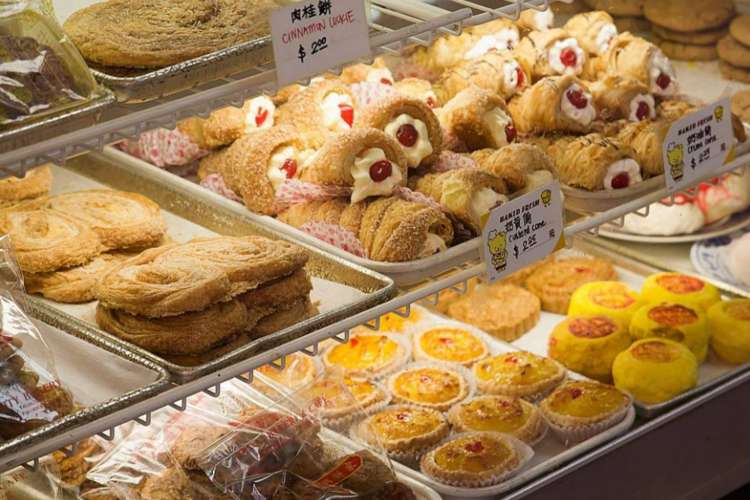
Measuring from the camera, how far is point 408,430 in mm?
2742

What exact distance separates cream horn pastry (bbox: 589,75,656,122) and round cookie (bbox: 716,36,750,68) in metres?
0.51

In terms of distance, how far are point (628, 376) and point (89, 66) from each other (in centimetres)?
155

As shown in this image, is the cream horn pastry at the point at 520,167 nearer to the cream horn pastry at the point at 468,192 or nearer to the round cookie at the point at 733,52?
the cream horn pastry at the point at 468,192

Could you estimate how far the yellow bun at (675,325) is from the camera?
3123 millimetres

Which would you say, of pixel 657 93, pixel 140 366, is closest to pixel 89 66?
pixel 140 366

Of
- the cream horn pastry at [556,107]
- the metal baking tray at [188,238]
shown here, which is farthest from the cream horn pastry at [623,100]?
the metal baking tray at [188,238]

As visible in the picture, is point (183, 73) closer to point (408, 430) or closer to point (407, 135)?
point (407, 135)

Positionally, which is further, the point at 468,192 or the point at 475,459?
the point at 475,459

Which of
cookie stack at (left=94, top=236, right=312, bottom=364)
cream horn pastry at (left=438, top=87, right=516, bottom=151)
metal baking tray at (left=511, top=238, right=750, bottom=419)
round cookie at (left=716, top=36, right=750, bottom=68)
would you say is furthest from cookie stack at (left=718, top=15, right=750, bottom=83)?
cookie stack at (left=94, top=236, right=312, bottom=364)

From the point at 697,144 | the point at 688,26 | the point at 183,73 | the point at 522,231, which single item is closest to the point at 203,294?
the point at 183,73

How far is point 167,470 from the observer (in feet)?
7.45

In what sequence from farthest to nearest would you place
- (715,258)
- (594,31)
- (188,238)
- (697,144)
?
(715,258)
(594,31)
(697,144)
(188,238)

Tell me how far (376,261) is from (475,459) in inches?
23.0

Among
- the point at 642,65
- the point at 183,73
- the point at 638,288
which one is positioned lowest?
the point at 638,288
